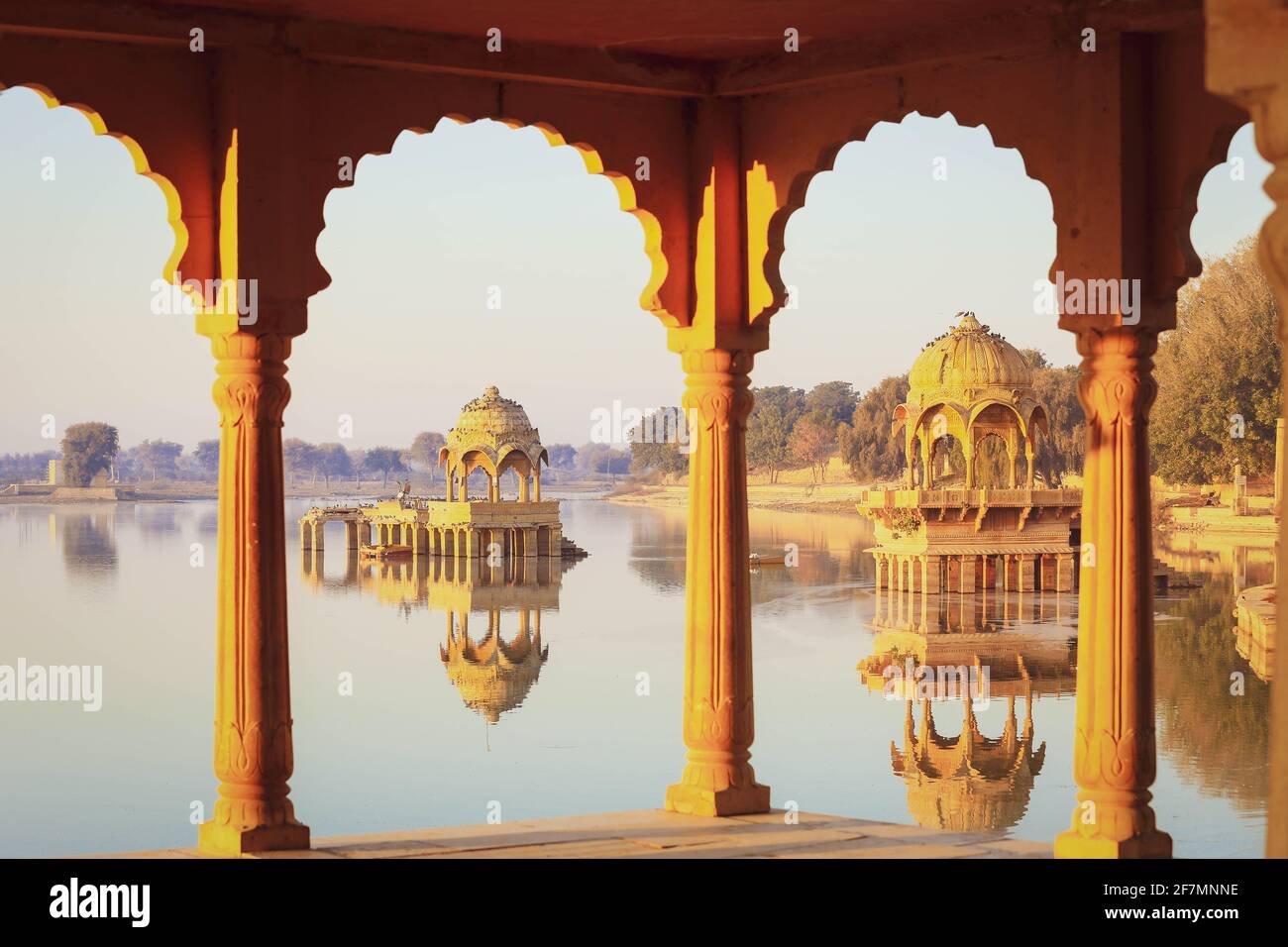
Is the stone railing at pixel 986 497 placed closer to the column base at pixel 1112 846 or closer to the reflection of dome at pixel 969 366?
the reflection of dome at pixel 969 366

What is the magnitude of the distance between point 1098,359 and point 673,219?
204 centimetres

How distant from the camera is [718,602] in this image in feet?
25.1

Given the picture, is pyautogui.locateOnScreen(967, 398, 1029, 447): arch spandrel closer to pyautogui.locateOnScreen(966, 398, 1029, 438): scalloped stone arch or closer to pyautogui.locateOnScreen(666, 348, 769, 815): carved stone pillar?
pyautogui.locateOnScreen(966, 398, 1029, 438): scalloped stone arch

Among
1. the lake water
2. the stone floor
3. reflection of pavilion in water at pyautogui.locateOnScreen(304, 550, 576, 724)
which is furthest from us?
reflection of pavilion in water at pyautogui.locateOnScreen(304, 550, 576, 724)

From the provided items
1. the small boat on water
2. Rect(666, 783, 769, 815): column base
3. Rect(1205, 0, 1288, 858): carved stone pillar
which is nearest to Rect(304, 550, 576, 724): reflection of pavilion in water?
the small boat on water

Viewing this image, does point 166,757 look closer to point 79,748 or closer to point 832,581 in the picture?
point 79,748

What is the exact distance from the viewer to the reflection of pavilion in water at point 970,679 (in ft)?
80.8

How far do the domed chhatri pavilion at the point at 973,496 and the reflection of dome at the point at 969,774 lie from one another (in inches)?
241

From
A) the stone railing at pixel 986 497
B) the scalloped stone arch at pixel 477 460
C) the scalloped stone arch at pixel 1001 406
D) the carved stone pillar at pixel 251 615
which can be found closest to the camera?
the carved stone pillar at pixel 251 615

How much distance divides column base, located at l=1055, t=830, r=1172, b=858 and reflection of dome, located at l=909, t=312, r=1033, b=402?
29681mm

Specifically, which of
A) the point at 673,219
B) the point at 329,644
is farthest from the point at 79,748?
the point at 673,219

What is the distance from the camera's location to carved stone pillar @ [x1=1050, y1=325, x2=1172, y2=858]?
251 inches

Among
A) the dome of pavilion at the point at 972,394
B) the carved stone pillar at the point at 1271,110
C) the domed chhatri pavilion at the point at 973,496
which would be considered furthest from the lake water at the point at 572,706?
the carved stone pillar at the point at 1271,110

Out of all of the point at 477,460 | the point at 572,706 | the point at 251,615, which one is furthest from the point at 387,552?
the point at 251,615
